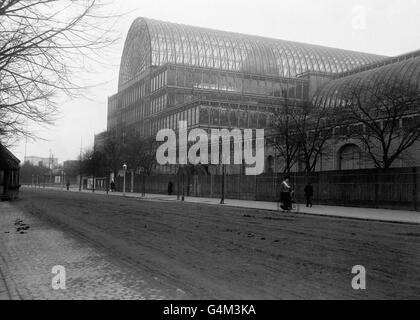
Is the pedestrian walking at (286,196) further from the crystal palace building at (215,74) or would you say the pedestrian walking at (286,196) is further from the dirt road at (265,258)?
the crystal palace building at (215,74)

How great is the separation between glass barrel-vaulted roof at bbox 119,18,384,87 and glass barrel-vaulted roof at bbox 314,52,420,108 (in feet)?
63.5

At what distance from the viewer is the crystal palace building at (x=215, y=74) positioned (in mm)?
69688

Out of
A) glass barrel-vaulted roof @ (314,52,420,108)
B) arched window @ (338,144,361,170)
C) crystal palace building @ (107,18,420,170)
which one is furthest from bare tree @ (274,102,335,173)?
crystal palace building @ (107,18,420,170)

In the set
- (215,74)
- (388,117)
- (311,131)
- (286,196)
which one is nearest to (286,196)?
(286,196)

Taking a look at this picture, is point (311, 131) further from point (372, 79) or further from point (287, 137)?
point (372, 79)

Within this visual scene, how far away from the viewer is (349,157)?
4375 cm

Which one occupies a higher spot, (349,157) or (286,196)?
(349,157)

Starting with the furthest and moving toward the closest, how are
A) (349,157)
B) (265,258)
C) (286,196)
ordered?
(349,157)
(286,196)
(265,258)

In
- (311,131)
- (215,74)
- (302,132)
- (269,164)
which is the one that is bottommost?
(269,164)

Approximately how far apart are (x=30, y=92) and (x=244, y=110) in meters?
58.7

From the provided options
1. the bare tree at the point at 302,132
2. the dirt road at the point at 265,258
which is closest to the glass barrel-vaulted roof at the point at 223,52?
the bare tree at the point at 302,132

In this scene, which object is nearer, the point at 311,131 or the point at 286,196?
the point at 286,196

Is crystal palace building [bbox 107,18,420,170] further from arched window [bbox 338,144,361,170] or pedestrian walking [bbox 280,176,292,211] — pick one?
pedestrian walking [bbox 280,176,292,211]

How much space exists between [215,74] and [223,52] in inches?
237
